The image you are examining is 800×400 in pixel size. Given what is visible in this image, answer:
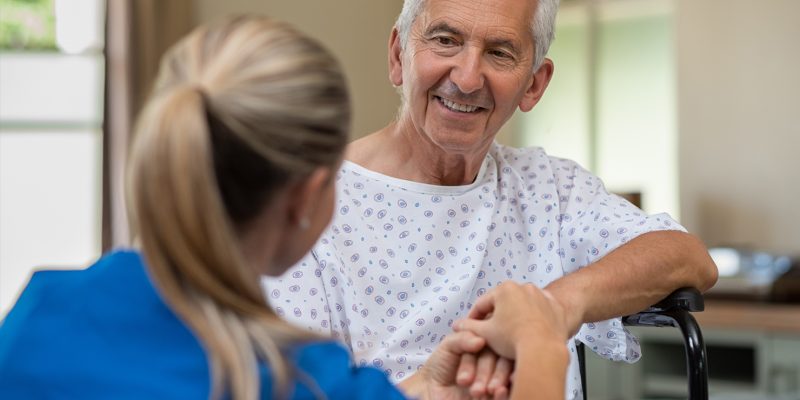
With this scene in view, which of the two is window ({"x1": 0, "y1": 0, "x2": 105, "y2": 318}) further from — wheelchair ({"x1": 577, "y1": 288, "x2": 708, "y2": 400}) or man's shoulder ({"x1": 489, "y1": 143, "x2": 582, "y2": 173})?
wheelchair ({"x1": 577, "y1": 288, "x2": 708, "y2": 400})

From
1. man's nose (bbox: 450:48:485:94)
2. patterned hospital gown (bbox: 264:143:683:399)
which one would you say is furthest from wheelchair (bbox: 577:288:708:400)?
man's nose (bbox: 450:48:485:94)

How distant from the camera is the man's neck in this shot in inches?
81.9

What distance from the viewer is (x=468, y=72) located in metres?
1.94

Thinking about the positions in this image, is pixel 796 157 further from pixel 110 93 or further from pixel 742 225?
pixel 110 93

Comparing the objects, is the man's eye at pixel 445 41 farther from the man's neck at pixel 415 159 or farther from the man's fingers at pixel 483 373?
the man's fingers at pixel 483 373

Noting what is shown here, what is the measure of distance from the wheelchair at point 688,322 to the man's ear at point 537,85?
1.66 ft

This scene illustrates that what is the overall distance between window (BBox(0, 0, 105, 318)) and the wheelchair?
3.23m

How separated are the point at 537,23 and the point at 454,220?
16.0 inches

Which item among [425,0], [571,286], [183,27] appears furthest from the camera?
[183,27]

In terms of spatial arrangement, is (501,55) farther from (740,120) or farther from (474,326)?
(740,120)

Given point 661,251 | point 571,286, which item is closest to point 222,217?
point 571,286

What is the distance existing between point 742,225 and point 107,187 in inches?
121

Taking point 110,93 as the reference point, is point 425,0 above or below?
above

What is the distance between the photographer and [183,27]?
491 cm
